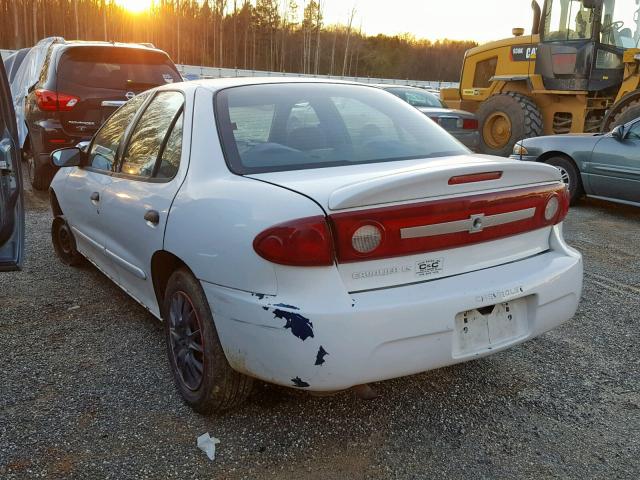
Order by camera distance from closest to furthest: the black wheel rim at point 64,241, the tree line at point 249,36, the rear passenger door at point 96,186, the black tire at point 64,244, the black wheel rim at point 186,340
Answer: the black wheel rim at point 186,340, the rear passenger door at point 96,186, the black tire at point 64,244, the black wheel rim at point 64,241, the tree line at point 249,36

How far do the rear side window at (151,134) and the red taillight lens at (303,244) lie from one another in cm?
123

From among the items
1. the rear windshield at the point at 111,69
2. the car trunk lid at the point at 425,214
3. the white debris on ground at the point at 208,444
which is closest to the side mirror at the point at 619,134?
the car trunk lid at the point at 425,214

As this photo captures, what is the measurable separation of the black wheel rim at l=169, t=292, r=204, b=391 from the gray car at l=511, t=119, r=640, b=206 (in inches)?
229

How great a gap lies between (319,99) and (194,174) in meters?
0.89

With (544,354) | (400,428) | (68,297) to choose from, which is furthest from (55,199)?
(544,354)

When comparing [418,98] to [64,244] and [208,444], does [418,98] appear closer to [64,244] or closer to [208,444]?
[64,244]

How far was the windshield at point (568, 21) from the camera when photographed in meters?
10.2

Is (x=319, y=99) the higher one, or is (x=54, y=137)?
(x=319, y=99)

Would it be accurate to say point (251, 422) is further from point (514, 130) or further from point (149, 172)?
point (514, 130)

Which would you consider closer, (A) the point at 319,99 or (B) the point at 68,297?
(A) the point at 319,99

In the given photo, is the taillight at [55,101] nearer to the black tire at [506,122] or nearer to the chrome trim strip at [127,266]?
the chrome trim strip at [127,266]

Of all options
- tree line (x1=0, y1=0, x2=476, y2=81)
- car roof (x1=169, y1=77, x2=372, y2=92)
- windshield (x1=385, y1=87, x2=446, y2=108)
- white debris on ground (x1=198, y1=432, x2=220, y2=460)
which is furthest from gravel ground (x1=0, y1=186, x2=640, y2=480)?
tree line (x1=0, y1=0, x2=476, y2=81)

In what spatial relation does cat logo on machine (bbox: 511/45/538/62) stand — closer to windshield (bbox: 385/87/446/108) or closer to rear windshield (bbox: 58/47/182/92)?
windshield (bbox: 385/87/446/108)

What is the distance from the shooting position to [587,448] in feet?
7.97
